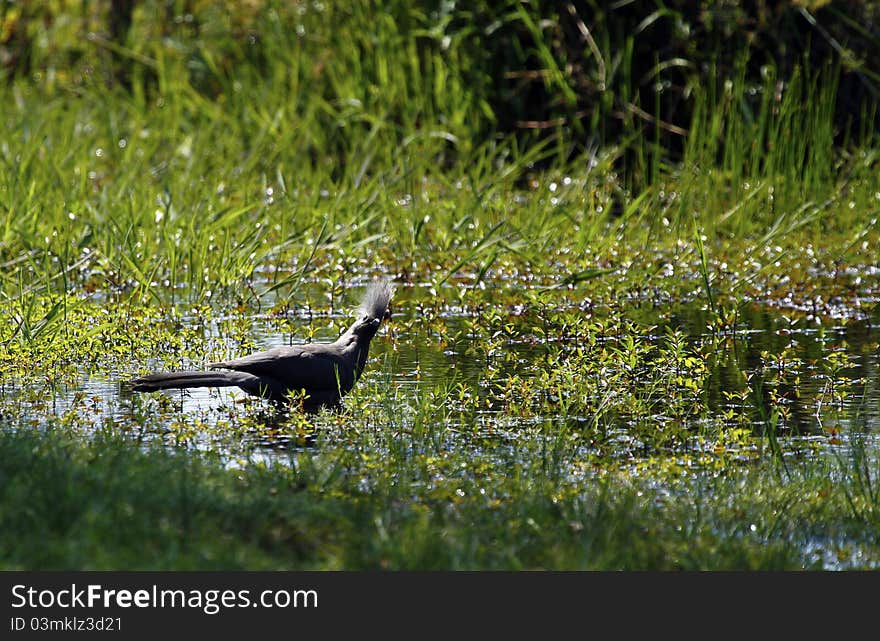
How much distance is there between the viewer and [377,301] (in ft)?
19.5

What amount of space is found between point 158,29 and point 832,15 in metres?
6.14

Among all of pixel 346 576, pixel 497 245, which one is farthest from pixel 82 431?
pixel 497 245

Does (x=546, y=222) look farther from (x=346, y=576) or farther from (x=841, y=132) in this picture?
(x=346, y=576)

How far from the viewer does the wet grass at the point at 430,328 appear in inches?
157

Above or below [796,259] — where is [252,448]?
below

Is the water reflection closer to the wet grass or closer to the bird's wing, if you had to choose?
the wet grass

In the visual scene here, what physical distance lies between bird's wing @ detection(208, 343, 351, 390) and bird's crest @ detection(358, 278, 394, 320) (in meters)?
0.43

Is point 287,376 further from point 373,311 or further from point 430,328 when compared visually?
point 430,328

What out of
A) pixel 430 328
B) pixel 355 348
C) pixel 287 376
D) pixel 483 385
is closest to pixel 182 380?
pixel 287 376

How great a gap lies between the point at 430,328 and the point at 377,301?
104cm

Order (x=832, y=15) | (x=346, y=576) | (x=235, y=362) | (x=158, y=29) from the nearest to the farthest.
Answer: (x=346, y=576)
(x=235, y=362)
(x=832, y=15)
(x=158, y=29)

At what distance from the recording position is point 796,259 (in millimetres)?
8359

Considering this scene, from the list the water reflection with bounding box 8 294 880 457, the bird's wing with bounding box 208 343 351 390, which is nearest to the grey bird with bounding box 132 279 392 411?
the bird's wing with bounding box 208 343 351 390

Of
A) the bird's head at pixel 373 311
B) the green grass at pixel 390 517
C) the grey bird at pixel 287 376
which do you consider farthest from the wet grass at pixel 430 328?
Answer: the bird's head at pixel 373 311
